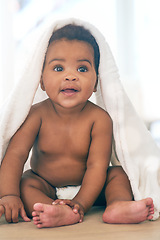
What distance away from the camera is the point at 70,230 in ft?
2.20

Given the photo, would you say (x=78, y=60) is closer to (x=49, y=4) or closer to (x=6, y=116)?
(x=6, y=116)

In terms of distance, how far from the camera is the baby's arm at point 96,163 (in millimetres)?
799

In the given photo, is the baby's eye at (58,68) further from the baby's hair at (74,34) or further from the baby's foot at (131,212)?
the baby's foot at (131,212)

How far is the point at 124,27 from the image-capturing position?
3.04m

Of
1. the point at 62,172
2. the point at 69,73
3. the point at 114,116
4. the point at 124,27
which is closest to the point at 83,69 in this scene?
the point at 69,73

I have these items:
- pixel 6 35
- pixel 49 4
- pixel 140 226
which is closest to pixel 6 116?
pixel 140 226

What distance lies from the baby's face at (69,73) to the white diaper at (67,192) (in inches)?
8.7

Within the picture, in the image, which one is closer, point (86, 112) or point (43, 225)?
point (43, 225)

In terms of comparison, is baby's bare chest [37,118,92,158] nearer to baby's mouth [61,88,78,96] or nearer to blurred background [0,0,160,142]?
baby's mouth [61,88,78,96]

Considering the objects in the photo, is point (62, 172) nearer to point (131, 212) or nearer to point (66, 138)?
point (66, 138)

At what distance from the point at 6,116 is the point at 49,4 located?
Answer: 2152mm

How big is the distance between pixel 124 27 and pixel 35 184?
8.04 ft

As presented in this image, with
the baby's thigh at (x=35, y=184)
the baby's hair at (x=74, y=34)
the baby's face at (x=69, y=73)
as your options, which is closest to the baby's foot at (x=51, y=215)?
the baby's thigh at (x=35, y=184)

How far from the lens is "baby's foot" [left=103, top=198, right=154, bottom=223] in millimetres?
701
